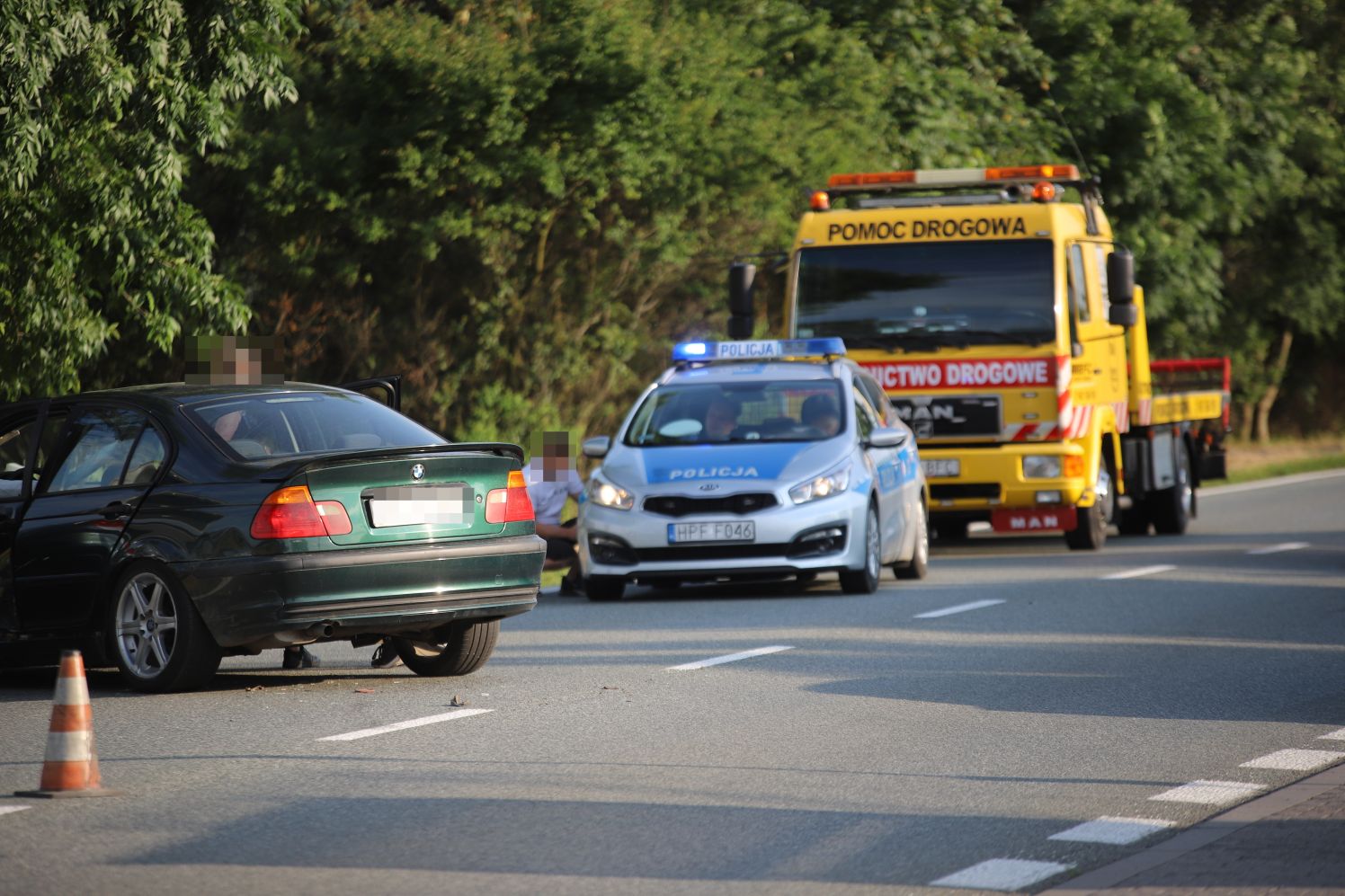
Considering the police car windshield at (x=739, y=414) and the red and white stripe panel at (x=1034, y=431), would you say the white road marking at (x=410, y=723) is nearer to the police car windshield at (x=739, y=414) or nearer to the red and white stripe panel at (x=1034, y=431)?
the police car windshield at (x=739, y=414)

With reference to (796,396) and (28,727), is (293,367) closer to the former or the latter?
(796,396)

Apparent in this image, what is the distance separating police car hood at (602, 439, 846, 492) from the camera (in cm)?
1395

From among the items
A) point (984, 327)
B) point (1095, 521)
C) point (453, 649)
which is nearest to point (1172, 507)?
point (1095, 521)

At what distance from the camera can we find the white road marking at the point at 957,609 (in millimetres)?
13008

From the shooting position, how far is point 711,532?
13.8 m

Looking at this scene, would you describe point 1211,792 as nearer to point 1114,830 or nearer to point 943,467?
point 1114,830

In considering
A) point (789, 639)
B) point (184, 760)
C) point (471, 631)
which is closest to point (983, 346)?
point (789, 639)

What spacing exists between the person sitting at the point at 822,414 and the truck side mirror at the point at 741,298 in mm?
3401

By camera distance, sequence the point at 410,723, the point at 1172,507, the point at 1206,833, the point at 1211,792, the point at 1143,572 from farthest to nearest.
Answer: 1. the point at 1172,507
2. the point at 1143,572
3. the point at 410,723
4. the point at 1211,792
5. the point at 1206,833

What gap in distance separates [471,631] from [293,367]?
14962 millimetres

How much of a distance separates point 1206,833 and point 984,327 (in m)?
11.9

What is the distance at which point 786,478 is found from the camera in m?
14.0

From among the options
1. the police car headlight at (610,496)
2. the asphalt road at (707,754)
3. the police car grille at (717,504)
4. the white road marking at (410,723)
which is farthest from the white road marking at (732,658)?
the police car headlight at (610,496)

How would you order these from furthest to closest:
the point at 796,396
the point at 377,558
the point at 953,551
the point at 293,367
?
the point at 293,367 < the point at 953,551 < the point at 796,396 < the point at 377,558
